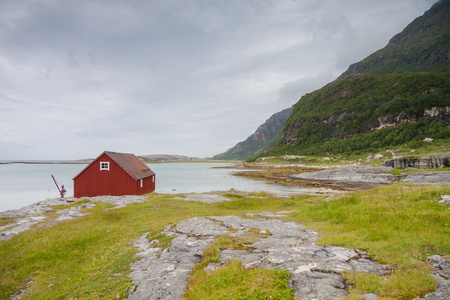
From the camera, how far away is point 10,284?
10031mm

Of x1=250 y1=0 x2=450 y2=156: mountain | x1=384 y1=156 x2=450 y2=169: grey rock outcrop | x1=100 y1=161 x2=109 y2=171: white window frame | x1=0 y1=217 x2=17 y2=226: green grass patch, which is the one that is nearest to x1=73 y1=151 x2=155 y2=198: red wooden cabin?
x1=100 y1=161 x2=109 y2=171: white window frame

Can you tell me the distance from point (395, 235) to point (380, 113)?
14858 cm

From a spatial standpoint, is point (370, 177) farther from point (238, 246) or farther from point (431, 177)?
point (238, 246)

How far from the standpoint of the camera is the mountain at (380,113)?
338 feet

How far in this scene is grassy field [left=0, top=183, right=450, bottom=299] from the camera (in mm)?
5711

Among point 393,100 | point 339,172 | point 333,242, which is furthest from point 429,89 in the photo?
point 333,242

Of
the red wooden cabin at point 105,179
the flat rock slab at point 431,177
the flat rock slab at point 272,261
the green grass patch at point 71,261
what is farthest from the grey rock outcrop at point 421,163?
the red wooden cabin at point 105,179

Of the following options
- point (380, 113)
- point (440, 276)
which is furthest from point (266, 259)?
point (380, 113)

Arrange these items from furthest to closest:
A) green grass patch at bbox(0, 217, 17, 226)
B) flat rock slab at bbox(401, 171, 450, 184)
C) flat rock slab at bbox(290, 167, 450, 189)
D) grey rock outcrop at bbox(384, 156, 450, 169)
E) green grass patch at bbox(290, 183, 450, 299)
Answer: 1. grey rock outcrop at bbox(384, 156, 450, 169)
2. flat rock slab at bbox(290, 167, 450, 189)
3. flat rock slab at bbox(401, 171, 450, 184)
4. green grass patch at bbox(0, 217, 17, 226)
5. green grass patch at bbox(290, 183, 450, 299)

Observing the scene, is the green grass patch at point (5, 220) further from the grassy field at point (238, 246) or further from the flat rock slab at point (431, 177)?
the flat rock slab at point (431, 177)

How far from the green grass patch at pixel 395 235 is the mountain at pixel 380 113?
98931 millimetres

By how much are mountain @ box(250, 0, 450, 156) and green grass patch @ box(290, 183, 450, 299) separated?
98.9 meters

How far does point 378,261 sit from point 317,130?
582 ft

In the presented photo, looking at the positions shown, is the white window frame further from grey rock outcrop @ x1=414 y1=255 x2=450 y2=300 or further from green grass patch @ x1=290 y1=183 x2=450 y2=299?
grey rock outcrop @ x1=414 y1=255 x2=450 y2=300
